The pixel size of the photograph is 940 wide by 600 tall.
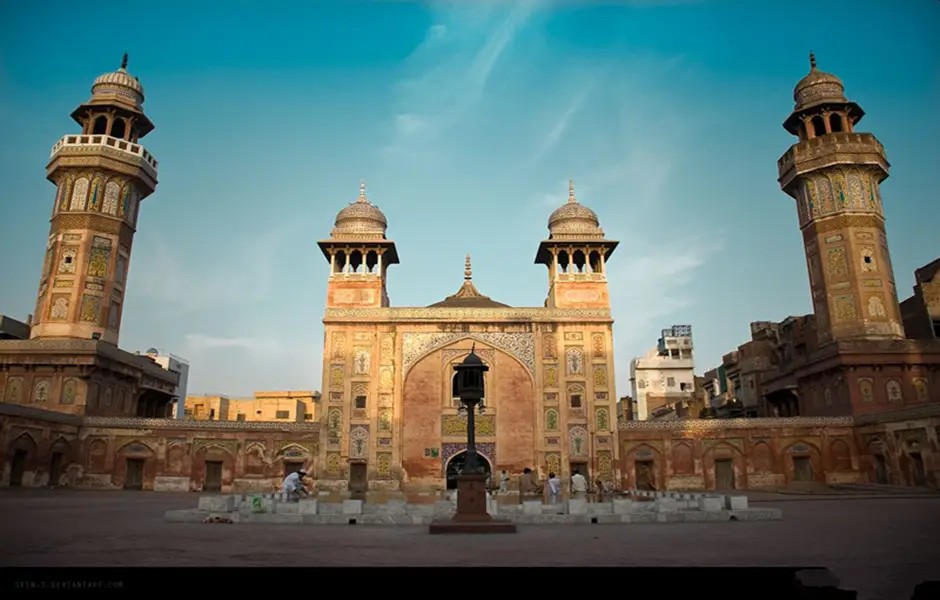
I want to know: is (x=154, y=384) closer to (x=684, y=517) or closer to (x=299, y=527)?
(x=299, y=527)

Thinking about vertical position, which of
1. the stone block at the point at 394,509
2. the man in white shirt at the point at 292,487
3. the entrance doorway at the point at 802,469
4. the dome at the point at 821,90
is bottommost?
the stone block at the point at 394,509

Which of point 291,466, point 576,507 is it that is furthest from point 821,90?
point 291,466

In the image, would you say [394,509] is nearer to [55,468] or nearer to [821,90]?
[55,468]

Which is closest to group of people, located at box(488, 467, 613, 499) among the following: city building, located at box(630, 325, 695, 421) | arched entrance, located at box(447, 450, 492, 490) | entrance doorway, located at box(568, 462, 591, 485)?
arched entrance, located at box(447, 450, 492, 490)

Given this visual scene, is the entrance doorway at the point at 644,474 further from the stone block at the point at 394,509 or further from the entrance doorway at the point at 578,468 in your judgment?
the stone block at the point at 394,509

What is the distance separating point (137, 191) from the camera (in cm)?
3184

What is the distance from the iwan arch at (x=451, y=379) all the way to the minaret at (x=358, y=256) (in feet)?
0.19

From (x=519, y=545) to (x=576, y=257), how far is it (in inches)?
986

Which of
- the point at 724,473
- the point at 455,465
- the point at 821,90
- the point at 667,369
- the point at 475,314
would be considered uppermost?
the point at 821,90

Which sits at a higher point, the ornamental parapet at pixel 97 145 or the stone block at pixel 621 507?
the ornamental parapet at pixel 97 145

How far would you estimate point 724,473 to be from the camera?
95.5ft

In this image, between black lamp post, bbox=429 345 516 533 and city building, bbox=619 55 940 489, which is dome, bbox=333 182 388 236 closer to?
city building, bbox=619 55 940 489

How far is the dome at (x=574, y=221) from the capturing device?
106 feet

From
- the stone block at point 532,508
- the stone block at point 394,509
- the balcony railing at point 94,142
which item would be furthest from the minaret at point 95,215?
the stone block at point 532,508
